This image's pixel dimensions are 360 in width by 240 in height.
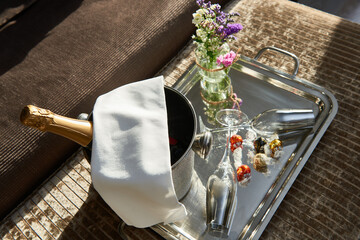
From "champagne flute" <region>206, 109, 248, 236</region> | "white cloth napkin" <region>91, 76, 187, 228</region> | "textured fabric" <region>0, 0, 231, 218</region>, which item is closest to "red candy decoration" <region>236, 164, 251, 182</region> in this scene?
"champagne flute" <region>206, 109, 248, 236</region>

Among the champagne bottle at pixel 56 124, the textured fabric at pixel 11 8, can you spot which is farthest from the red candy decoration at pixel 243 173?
the textured fabric at pixel 11 8

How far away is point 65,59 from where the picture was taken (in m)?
0.76

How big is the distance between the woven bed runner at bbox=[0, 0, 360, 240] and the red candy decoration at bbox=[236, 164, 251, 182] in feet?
0.26

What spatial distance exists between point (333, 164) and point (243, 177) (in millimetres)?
176

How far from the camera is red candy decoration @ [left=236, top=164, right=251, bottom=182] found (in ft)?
1.85

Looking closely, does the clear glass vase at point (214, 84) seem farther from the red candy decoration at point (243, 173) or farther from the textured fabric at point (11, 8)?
the textured fabric at point (11, 8)

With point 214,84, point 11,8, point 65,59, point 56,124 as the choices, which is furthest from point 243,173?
point 11,8

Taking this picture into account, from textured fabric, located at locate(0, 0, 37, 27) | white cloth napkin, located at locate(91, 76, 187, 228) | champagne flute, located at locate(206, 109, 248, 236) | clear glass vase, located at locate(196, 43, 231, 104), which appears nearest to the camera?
white cloth napkin, located at locate(91, 76, 187, 228)

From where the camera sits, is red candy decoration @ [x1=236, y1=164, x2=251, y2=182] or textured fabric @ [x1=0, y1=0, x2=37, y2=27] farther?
textured fabric @ [x1=0, y1=0, x2=37, y2=27]

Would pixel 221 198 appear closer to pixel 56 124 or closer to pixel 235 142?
pixel 235 142

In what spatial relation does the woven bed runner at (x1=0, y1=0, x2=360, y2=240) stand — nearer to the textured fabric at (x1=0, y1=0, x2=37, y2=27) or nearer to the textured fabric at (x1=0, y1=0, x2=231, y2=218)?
the textured fabric at (x1=0, y1=0, x2=231, y2=218)

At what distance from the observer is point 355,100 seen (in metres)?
0.68

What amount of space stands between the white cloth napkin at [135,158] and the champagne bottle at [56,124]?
0.02 meters

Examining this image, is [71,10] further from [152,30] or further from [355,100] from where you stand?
[355,100]
